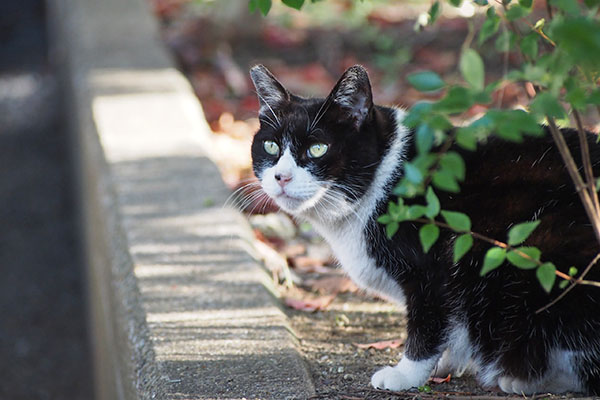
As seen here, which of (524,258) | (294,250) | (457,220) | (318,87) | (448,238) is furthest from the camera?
(318,87)

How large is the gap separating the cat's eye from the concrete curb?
58cm

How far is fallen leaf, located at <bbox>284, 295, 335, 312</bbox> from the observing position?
293cm

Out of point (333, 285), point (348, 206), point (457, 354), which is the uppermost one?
point (348, 206)

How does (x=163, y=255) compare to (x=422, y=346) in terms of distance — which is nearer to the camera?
(x=422, y=346)

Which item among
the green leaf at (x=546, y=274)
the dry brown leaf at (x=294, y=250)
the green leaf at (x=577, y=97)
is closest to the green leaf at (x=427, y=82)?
the green leaf at (x=577, y=97)

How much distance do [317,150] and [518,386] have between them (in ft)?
2.93

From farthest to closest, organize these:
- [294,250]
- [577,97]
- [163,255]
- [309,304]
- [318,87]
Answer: [318,87]
[294,250]
[163,255]
[309,304]
[577,97]

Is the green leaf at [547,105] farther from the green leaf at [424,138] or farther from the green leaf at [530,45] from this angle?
the green leaf at [530,45]

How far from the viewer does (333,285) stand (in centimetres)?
317

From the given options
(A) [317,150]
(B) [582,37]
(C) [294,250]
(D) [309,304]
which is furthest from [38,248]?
(B) [582,37]

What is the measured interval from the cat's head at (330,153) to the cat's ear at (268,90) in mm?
131

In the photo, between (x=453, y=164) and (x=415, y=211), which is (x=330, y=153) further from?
(x=453, y=164)

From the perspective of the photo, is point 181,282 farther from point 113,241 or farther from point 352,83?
point 352,83

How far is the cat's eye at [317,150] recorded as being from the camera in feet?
7.77
